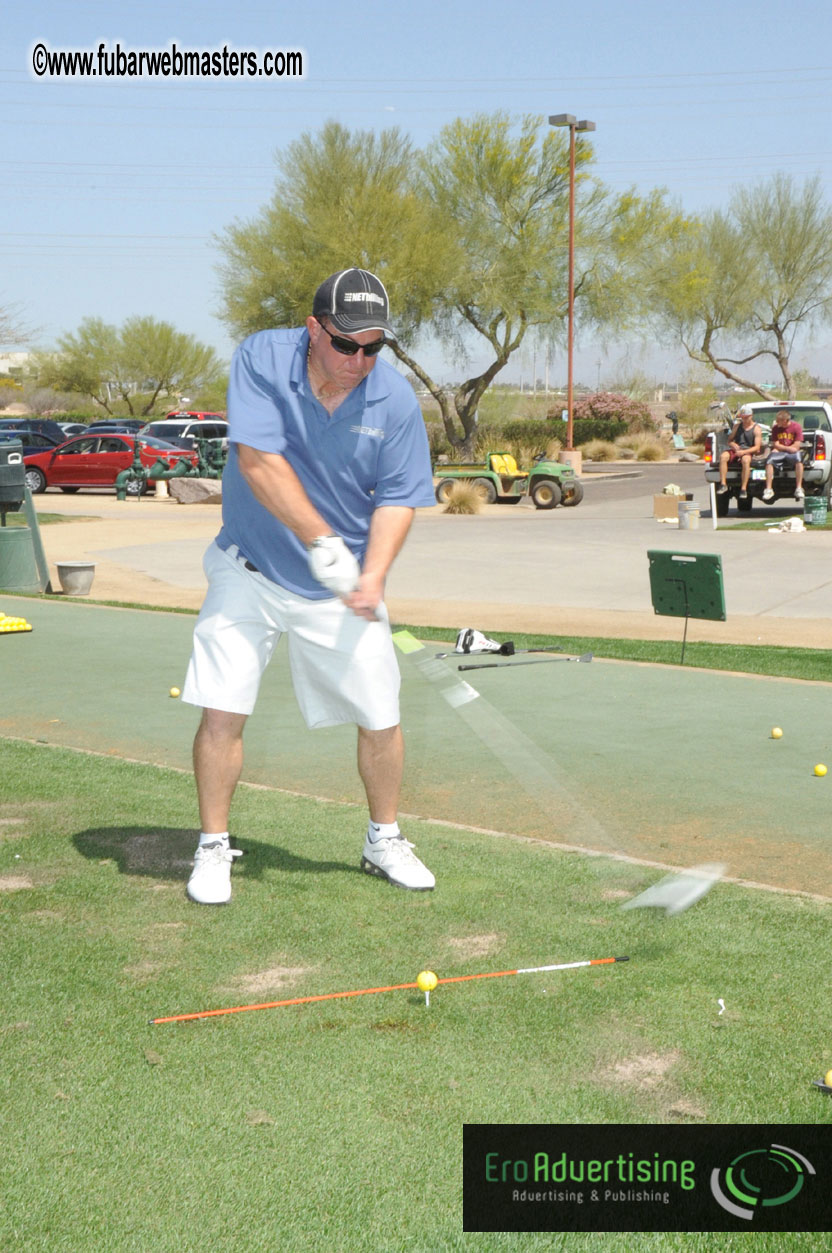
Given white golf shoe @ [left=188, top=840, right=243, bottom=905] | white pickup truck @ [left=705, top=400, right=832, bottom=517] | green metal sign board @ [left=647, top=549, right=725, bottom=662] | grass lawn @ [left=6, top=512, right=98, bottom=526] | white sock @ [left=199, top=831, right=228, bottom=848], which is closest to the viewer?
white golf shoe @ [left=188, top=840, right=243, bottom=905]

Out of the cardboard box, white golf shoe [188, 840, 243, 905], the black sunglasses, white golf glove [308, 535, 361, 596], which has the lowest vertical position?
the cardboard box

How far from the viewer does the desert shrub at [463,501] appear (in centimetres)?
2506

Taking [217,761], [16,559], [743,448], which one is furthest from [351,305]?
[743,448]

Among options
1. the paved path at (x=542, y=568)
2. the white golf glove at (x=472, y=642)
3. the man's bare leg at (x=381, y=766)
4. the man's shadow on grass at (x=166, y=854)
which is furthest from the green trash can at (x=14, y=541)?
the man's bare leg at (x=381, y=766)

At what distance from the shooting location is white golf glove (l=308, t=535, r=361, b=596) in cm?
402

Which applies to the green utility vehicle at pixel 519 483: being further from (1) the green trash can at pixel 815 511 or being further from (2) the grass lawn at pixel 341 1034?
(2) the grass lawn at pixel 341 1034

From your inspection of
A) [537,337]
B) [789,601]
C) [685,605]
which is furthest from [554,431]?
[685,605]

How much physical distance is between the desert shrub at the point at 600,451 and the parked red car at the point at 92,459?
76.2 ft

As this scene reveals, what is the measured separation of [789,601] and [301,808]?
8982mm

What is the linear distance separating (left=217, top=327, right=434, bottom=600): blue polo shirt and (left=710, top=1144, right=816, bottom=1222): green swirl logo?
2.14 meters

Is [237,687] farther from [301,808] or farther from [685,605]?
[685,605]

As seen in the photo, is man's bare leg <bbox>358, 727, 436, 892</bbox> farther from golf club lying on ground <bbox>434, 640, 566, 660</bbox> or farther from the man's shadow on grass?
golf club lying on ground <bbox>434, 640, 566, 660</bbox>

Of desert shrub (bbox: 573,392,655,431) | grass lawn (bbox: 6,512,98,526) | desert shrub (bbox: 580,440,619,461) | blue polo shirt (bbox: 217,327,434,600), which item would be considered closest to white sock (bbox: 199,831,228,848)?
blue polo shirt (bbox: 217,327,434,600)

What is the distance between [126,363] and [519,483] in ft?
182
